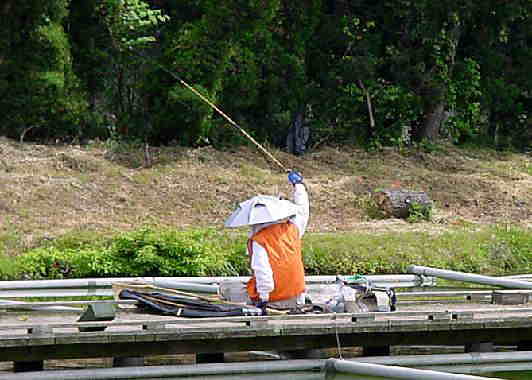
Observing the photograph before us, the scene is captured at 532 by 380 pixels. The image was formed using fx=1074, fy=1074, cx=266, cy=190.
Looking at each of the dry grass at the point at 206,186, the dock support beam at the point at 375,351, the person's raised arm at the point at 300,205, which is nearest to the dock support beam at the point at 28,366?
the person's raised arm at the point at 300,205

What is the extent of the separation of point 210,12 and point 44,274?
10166 mm

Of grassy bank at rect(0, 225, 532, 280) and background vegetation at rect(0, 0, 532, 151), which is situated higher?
background vegetation at rect(0, 0, 532, 151)

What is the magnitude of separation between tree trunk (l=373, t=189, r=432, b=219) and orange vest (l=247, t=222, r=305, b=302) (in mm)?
12529

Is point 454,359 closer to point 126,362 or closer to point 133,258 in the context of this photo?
point 126,362

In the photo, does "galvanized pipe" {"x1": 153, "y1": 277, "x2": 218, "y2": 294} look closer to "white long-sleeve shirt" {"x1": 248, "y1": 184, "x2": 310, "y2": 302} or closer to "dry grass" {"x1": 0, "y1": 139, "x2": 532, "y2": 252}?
"white long-sleeve shirt" {"x1": 248, "y1": 184, "x2": 310, "y2": 302}

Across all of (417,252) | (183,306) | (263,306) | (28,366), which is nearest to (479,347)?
(263,306)

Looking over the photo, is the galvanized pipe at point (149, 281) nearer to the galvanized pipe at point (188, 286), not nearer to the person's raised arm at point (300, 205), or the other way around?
the galvanized pipe at point (188, 286)

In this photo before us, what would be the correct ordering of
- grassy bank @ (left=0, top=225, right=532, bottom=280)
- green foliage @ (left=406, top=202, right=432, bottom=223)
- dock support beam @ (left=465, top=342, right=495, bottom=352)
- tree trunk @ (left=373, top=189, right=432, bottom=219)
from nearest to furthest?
1. dock support beam @ (left=465, top=342, right=495, bottom=352)
2. grassy bank @ (left=0, top=225, right=532, bottom=280)
3. green foliage @ (left=406, top=202, right=432, bottom=223)
4. tree trunk @ (left=373, top=189, right=432, bottom=219)

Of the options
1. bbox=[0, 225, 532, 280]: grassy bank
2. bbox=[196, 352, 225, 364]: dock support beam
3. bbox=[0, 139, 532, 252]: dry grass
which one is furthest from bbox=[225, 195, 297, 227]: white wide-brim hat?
bbox=[0, 139, 532, 252]: dry grass

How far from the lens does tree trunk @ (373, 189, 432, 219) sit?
77.9 ft

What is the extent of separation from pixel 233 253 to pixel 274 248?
29.7ft

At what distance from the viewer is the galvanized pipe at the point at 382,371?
10.1 metres

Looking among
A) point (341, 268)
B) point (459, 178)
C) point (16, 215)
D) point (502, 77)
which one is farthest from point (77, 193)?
point (502, 77)

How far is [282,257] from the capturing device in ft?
36.4
